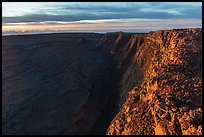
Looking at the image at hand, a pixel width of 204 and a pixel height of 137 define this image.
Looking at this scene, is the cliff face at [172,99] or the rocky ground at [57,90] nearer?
the cliff face at [172,99]

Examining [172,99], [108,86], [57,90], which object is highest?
[172,99]

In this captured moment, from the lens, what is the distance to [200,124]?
34.0 ft

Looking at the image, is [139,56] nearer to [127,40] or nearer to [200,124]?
[127,40]

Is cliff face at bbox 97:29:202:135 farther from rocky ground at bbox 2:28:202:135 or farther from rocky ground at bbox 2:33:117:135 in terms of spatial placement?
rocky ground at bbox 2:33:117:135

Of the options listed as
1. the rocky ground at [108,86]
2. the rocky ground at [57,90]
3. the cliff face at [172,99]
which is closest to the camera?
the cliff face at [172,99]

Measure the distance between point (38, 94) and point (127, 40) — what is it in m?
13.3

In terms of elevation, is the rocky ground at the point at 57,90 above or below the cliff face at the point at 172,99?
below

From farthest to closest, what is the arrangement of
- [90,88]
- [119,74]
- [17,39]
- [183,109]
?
[17,39] → [119,74] → [90,88] → [183,109]

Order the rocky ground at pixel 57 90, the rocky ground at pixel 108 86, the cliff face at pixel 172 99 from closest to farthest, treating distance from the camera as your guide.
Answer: the cliff face at pixel 172 99
the rocky ground at pixel 108 86
the rocky ground at pixel 57 90

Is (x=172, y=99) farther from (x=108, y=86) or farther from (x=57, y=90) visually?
(x=57, y=90)

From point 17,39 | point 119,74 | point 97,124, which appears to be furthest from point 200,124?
point 17,39

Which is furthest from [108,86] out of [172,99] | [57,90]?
[172,99]

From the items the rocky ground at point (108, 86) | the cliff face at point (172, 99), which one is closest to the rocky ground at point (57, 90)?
the rocky ground at point (108, 86)

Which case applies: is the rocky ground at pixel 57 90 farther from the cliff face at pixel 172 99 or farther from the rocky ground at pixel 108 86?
the cliff face at pixel 172 99
